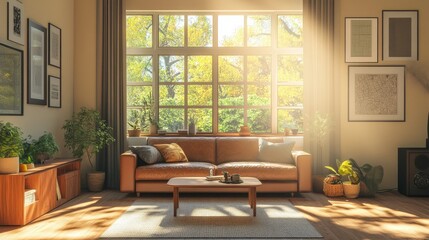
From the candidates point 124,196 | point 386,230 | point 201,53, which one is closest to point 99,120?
point 124,196

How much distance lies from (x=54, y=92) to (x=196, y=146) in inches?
86.1

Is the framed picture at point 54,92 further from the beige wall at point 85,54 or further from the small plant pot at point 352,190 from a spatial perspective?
the small plant pot at point 352,190

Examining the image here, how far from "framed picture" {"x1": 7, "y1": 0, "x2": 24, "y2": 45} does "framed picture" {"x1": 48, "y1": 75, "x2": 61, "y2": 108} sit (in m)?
1.02

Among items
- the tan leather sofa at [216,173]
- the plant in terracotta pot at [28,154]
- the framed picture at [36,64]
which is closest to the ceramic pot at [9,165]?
the plant in terracotta pot at [28,154]

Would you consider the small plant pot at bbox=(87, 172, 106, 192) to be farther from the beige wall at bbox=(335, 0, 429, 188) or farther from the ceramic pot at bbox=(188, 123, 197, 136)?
the beige wall at bbox=(335, 0, 429, 188)

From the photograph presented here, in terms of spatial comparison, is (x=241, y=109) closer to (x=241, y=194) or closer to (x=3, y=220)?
(x=241, y=194)

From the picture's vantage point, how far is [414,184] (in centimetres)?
655

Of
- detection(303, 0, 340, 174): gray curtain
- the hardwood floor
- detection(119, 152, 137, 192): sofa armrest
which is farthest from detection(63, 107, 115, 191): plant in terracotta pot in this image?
detection(303, 0, 340, 174): gray curtain

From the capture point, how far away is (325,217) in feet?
16.8

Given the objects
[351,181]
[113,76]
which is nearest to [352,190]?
[351,181]

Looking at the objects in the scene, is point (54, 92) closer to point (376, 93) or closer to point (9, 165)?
point (9, 165)

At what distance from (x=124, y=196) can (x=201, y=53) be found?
2.67m

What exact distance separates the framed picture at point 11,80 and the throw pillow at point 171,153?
6.54 ft

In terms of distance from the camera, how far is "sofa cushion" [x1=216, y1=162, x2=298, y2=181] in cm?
630
